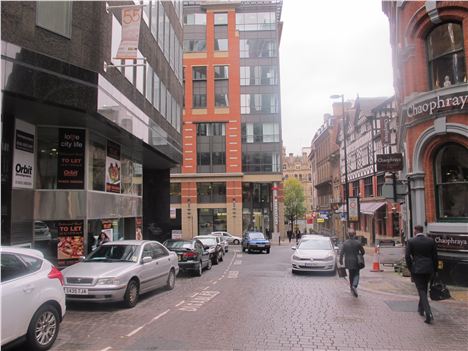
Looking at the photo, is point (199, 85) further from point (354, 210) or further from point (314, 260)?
point (314, 260)

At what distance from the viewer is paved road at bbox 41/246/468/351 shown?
6.91 m

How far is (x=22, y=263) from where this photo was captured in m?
6.49

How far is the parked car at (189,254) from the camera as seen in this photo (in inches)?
635

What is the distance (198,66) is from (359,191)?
23932 mm

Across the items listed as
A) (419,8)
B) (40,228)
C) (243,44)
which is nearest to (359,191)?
(243,44)

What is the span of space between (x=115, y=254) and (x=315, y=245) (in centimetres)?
936

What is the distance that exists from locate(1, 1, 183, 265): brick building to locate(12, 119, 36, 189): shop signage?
0.10 feet

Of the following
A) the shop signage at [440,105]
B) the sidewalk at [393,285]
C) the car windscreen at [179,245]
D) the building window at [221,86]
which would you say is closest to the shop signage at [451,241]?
the sidewalk at [393,285]

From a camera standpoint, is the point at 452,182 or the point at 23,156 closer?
the point at 452,182

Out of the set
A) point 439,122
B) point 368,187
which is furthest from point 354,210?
point 368,187

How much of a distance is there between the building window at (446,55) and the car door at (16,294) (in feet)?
38.9

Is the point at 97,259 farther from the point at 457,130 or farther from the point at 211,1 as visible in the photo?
the point at 211,1

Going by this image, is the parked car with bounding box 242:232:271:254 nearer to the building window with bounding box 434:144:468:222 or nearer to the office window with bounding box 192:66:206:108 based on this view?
the building window with bounding box 434:144:468:222

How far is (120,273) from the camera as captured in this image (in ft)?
31.8
